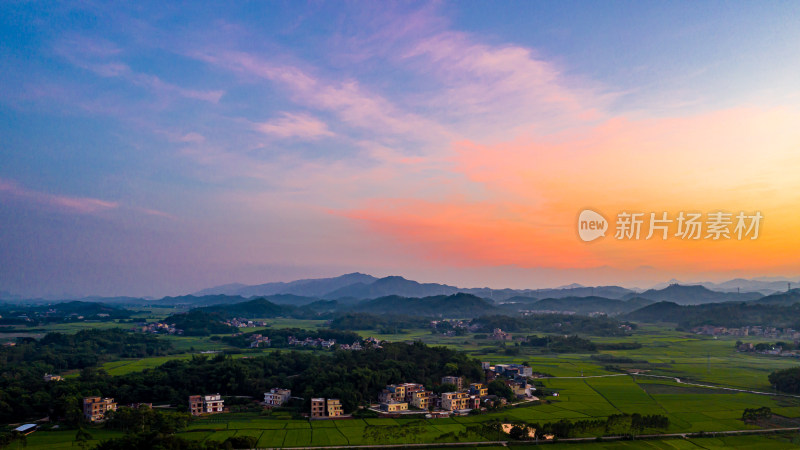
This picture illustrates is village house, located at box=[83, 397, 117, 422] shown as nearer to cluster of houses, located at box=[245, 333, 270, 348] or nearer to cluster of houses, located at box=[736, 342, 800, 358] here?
cluster of houses, located at box=[245, 333, 270, 348]

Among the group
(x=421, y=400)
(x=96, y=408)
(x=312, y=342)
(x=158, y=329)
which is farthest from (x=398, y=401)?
(x=158, y=329)

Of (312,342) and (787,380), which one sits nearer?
(787,380)

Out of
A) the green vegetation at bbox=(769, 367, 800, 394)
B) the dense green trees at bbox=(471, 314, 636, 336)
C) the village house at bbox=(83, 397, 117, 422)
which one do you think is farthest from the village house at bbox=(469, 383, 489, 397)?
the dense green trees at bbox=(471, 314, 636, 336)

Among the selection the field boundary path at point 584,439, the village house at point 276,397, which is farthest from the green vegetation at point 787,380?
the village house at point 276,397

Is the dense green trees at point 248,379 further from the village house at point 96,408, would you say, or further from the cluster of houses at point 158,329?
the cluster of houses at point 158,329

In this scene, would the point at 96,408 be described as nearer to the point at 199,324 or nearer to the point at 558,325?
the point at 199,324

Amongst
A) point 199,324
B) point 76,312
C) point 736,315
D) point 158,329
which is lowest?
point 76,312

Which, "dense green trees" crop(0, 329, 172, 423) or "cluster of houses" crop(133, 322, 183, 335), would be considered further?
"cluster of houses" crop(133, 322, 183, 335)
